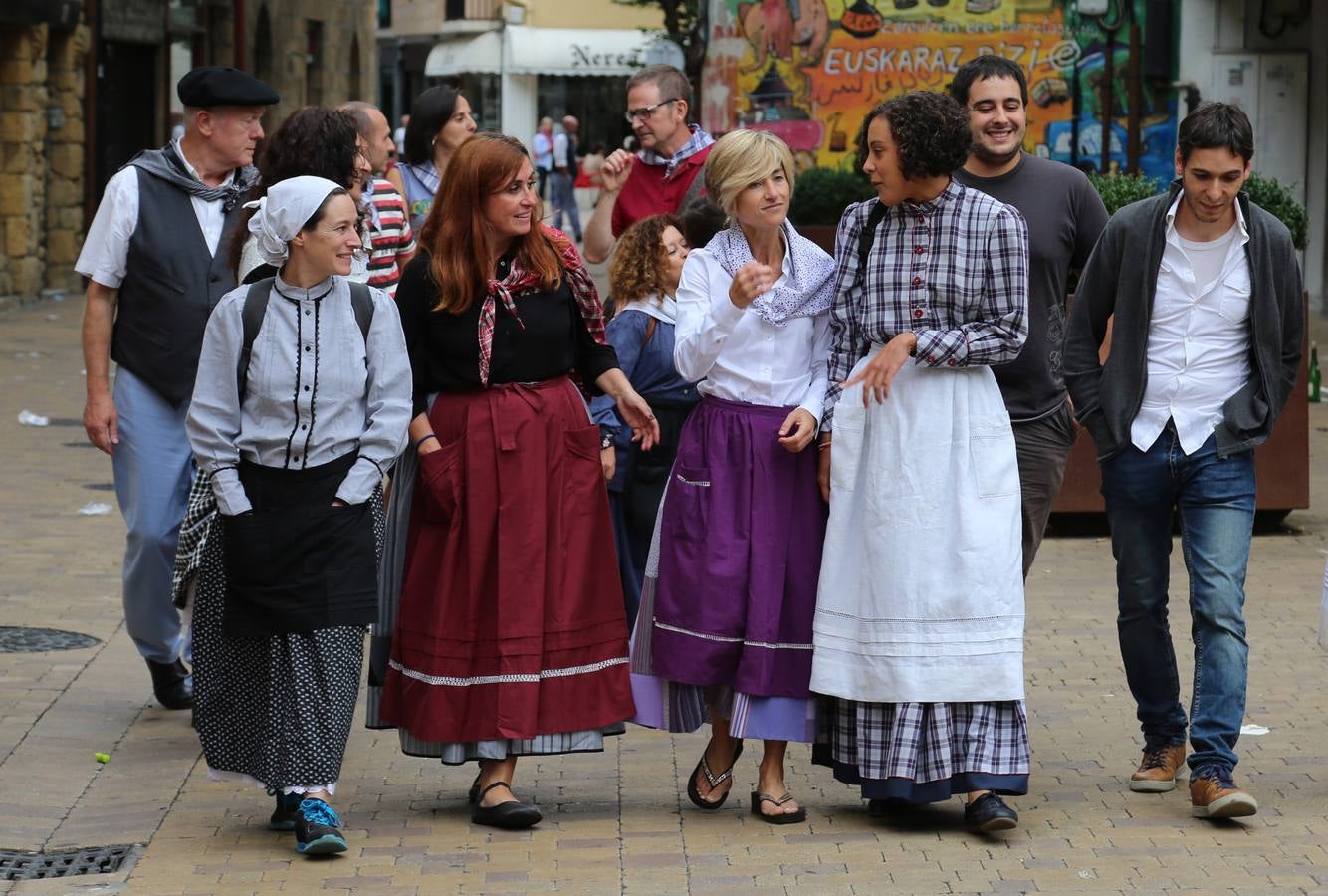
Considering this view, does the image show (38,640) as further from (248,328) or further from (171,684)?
(248,328)

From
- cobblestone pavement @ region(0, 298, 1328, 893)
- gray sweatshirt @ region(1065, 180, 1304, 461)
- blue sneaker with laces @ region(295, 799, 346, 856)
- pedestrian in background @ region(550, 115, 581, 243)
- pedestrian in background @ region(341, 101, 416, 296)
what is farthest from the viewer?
pedestrian in background @ region(550, 115, 581, 243)

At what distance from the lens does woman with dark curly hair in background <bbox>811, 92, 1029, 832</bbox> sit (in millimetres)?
5422

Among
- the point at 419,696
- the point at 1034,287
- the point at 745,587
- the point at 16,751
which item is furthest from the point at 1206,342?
the point at 16,751

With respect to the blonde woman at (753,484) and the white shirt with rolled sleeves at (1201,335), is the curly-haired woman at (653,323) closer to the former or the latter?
the blonde woman at (753,484)

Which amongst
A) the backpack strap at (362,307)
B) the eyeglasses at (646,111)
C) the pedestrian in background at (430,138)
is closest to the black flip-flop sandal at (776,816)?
the backpack strap at (362,307)

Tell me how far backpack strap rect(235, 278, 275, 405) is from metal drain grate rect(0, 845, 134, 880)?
3.95 ft

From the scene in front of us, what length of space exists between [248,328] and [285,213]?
0.30 m

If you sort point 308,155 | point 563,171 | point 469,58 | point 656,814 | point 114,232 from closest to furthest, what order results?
point 656,814 < point 308,155 < point 114,232 < point 563,171 < point 469,58

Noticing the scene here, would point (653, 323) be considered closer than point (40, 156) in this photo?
Yes

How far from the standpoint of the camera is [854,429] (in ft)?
18.1

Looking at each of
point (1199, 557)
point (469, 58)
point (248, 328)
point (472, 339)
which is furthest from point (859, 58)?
point (469, 58)

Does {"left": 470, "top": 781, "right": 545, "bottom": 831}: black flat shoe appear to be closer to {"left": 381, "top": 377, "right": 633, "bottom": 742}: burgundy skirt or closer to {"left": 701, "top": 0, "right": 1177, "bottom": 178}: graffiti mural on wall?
{"left": 381, "top": 377, "right": 633, "bottom": 742}: burgundy skirt

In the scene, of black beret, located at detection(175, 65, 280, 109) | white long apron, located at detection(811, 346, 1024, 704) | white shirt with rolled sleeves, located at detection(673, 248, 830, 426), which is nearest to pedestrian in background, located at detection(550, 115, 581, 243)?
black beret, located at detection(175, 65, 280, 109)

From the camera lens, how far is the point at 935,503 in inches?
215
